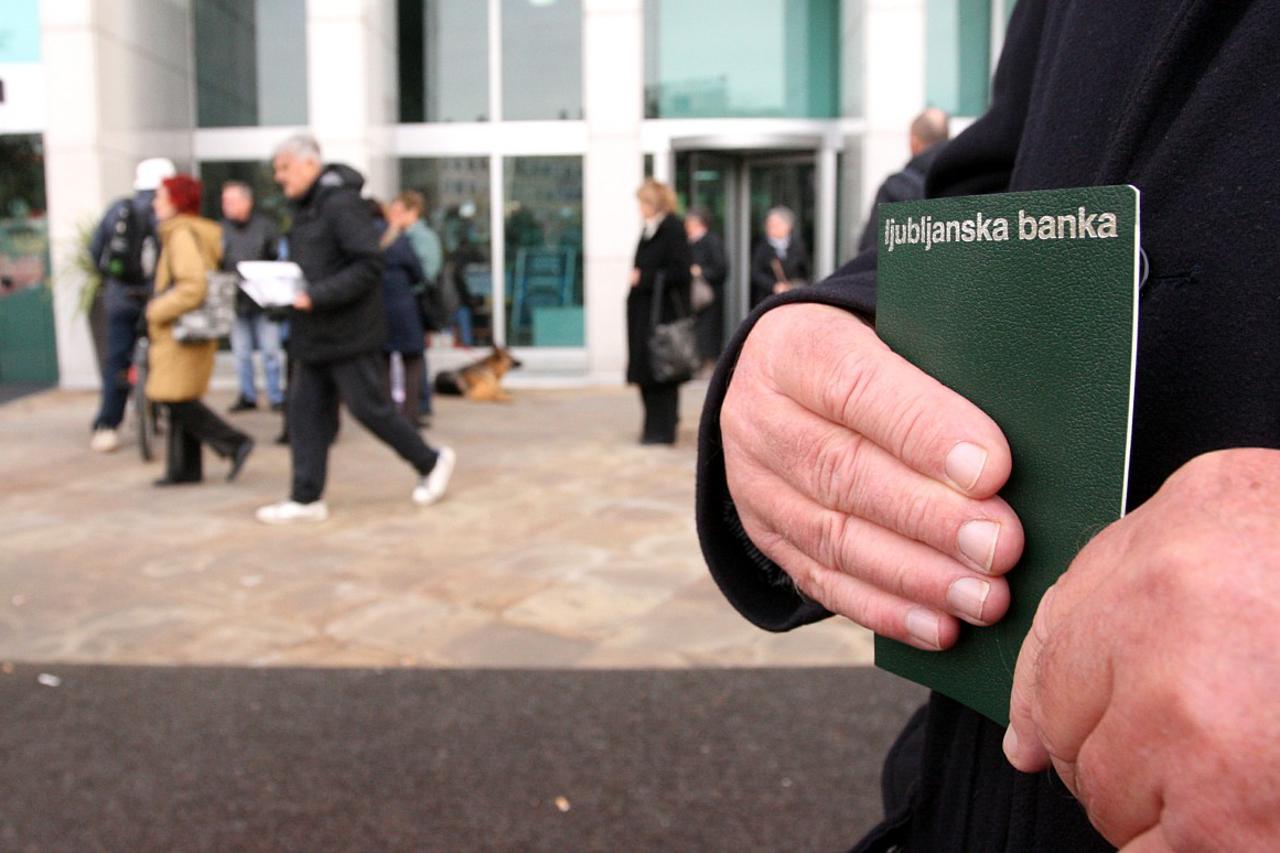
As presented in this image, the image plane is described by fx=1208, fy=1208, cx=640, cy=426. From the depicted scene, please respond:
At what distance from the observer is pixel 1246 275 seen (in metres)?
0.80

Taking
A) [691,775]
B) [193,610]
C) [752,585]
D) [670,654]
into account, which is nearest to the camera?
[752,585]

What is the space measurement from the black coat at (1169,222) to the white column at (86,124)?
41.1 feet

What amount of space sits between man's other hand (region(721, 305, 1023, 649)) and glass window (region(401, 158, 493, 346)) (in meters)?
12.9

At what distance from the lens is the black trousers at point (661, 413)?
9.02 m

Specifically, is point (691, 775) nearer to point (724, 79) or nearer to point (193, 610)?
point (193, 610)

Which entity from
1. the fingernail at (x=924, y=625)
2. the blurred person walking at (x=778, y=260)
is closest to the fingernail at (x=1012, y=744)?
the fingernail at (x=924, y=625)

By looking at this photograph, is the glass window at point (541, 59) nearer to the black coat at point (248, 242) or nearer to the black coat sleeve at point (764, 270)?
the black coat sleeve at point (764, 270)

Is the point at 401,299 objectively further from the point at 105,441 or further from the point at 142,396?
the point at 105,441

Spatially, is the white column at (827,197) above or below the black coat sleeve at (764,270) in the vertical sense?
above

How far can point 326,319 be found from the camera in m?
6.30

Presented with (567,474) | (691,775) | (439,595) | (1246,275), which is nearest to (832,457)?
(1246,275)

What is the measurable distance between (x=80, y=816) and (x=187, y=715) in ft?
2.12

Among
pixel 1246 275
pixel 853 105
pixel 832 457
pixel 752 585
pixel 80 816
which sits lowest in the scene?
pixel 80 816

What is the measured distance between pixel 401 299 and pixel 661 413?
216 centimetres
